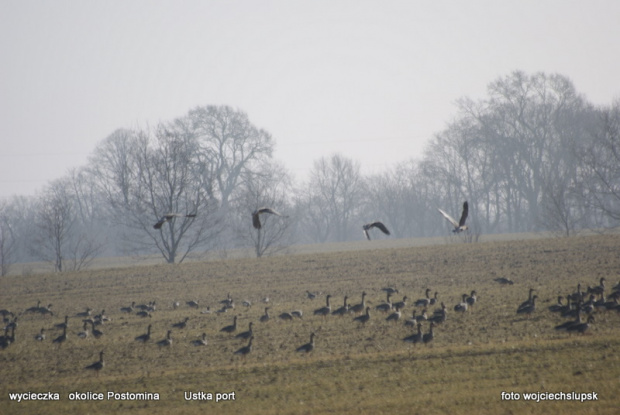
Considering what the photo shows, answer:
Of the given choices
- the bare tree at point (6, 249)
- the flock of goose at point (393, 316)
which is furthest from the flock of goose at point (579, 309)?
the bare tree at point (6, 249)

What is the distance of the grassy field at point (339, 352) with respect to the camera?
535 inches

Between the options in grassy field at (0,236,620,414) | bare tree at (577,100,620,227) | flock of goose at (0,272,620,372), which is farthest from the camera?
bare tree at (577,100,620,227)

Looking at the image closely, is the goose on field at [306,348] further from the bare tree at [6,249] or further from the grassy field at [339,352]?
the bare tree at [6,249]

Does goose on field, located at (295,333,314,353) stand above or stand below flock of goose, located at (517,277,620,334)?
below

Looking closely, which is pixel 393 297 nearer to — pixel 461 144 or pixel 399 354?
pixel 399 354

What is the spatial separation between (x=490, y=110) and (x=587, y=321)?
200 feet

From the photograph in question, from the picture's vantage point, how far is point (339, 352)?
17.8 metres

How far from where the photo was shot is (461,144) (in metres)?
72.5

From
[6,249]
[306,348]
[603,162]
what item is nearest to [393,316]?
[306,348]

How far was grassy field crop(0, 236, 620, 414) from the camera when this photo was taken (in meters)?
13.6

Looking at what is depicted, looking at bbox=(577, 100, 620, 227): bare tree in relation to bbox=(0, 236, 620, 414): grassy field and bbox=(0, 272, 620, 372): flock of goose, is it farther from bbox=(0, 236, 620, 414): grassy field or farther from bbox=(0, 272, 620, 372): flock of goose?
bbox=(0, 272, 620, 372): flock of goose

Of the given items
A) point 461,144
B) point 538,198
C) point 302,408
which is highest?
point 461,144

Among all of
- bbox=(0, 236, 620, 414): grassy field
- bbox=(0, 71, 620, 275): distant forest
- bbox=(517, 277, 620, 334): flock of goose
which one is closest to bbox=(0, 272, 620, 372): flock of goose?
bbox=(517, 277, 620, 334): flock of goose

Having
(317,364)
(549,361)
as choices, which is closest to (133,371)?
(317,364)
